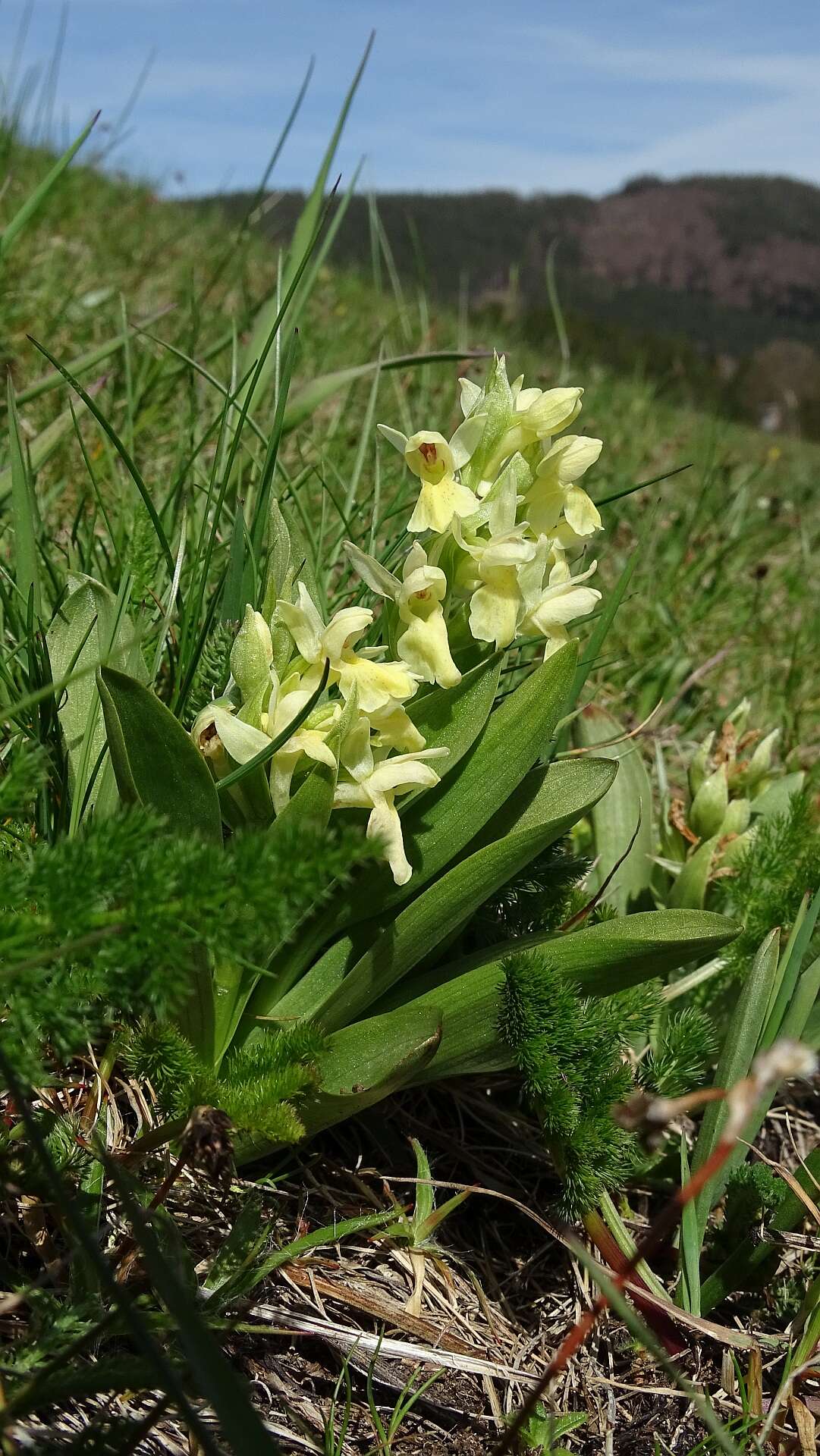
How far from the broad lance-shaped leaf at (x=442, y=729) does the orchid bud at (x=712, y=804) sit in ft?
2.10

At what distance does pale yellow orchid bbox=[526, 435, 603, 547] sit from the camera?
4.00ft

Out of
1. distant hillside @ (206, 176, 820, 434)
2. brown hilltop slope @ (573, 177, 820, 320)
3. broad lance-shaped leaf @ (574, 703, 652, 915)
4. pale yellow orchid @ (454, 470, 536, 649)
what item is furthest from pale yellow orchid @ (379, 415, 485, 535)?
brown hilltop slope @ (573, 177, 820, 320)

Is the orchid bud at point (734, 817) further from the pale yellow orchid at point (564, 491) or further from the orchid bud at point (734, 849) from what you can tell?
the pale yellow orchid at point (564, 491)

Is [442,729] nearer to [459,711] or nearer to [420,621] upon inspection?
[459,711]

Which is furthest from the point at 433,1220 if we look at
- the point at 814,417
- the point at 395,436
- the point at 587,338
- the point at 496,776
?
the point at 814,417

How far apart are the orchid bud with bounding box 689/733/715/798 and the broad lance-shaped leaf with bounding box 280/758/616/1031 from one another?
57cm

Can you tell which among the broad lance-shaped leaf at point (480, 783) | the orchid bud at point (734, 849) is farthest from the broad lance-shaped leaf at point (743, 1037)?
the broad lance-shaped leaf at point (480, 783)

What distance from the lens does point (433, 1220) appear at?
1296 mm

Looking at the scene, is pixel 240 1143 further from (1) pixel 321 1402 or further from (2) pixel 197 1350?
(2) pixel 197 1350

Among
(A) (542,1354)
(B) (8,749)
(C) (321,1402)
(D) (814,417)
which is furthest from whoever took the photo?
(D) (814,417)

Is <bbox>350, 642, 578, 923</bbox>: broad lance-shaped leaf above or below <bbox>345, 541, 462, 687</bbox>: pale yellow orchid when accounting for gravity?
below

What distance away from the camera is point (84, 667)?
132 centimetres

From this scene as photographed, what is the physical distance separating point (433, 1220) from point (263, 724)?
64 cm

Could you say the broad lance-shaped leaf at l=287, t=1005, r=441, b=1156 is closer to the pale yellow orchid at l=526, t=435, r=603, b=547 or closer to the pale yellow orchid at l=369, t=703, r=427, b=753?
the pale yellow orchid at l=369, t=703, r=427, b=753
